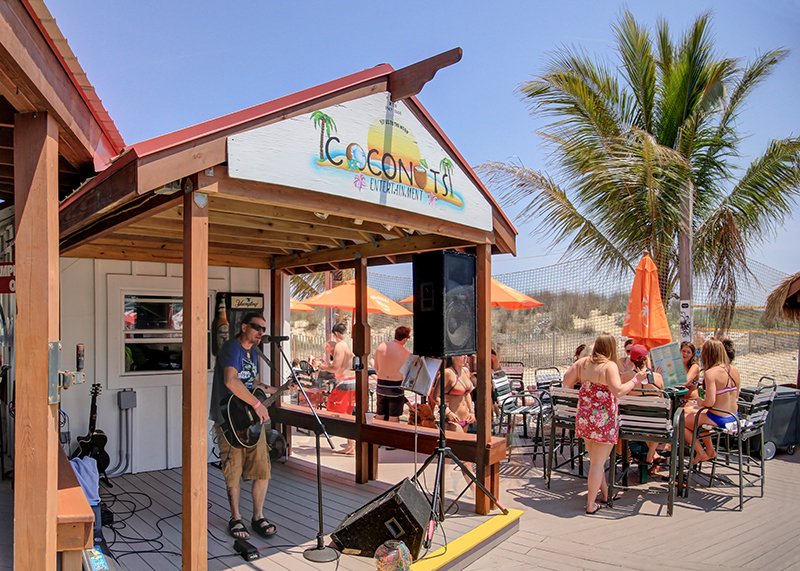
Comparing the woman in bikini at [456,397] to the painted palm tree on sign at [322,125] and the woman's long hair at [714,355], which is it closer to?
the woman's long hair at [714,355]

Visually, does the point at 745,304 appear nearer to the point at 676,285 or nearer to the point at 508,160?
the point at 676,285

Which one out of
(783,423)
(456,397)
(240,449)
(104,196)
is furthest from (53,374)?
(783,423)

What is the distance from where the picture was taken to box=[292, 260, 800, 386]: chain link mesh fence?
9.58 m

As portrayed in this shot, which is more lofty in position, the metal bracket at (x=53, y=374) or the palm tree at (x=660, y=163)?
the palm tree at (x=660, y=163)

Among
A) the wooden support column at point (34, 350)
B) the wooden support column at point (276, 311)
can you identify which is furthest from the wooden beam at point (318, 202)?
the wooden support column at point (276, 311)

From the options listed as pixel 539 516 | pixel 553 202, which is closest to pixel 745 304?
pixel 553 202

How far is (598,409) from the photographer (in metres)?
4.79

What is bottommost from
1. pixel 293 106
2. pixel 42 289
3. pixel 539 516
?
pixel 539 516

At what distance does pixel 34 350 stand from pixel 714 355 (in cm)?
577

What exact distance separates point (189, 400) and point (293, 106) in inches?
63.9

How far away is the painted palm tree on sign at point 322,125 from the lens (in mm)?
3008

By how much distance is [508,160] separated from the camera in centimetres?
958

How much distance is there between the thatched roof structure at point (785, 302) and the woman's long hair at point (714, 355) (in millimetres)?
3846

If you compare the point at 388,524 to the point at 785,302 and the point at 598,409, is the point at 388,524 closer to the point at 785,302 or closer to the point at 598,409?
the point at 598,409
